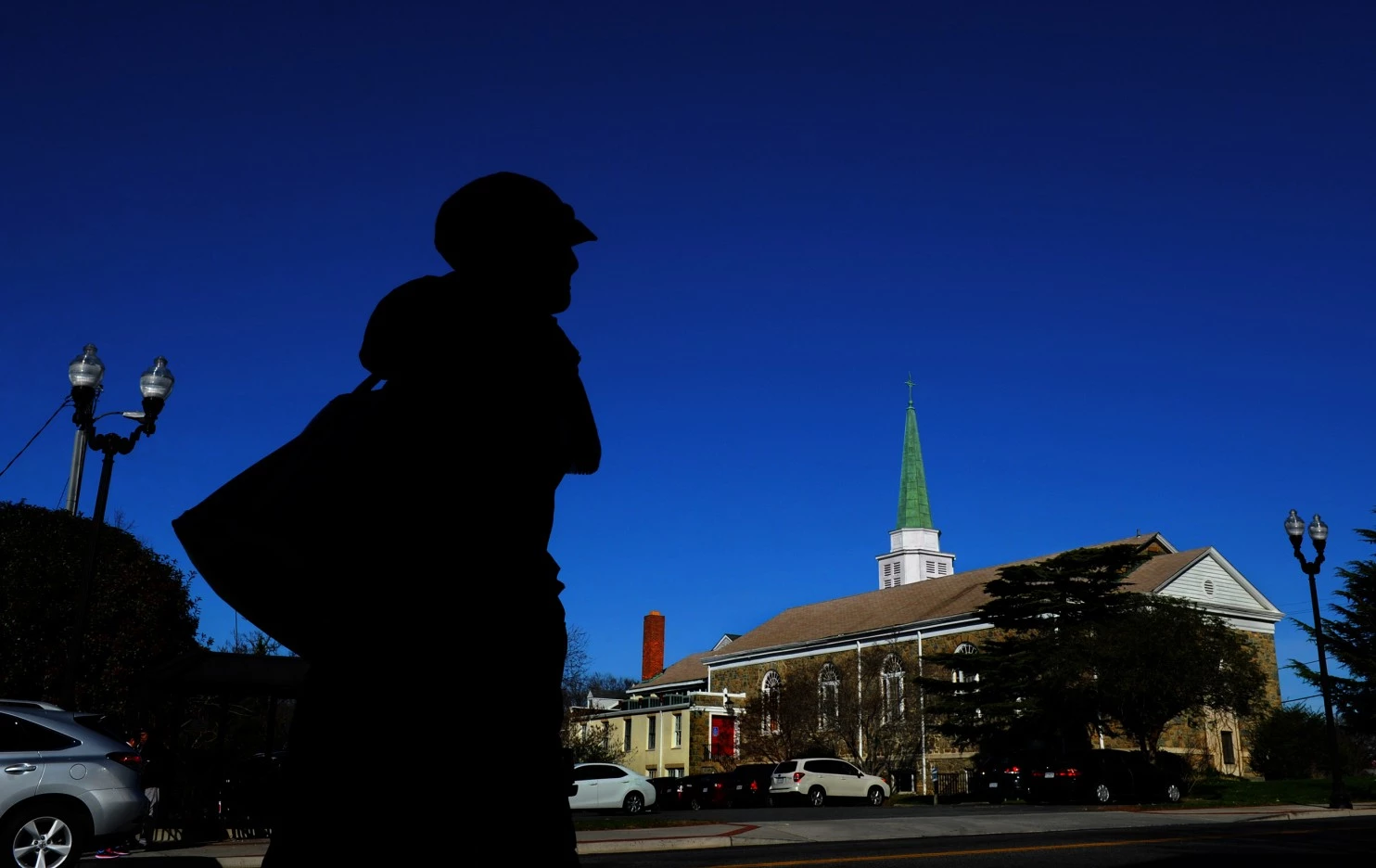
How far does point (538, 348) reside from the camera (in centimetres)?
212

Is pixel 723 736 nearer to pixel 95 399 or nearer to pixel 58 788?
pixel 95 399

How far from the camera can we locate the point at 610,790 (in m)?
32.1

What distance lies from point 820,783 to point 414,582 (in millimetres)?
35862

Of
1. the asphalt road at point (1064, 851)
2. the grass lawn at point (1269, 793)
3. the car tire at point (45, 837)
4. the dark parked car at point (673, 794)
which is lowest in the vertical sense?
the dark parked car at point (673, 794)

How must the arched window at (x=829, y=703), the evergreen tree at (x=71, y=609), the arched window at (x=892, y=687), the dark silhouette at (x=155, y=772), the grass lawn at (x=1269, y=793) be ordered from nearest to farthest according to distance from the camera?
the dark silhouette at (x=155, y=772), the evergreen tree at (x=71, y=609), the grass lawn at (x=1269, y=793), the arched window at (x=892, y=687), the arched window at (x=829, y=703)

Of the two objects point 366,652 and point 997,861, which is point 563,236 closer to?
point 366,652

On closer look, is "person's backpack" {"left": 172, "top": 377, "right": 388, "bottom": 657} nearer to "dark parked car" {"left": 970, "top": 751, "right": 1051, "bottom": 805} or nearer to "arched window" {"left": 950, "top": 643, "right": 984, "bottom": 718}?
"dark parked car" {"left": 970, "top": 751, "right": 1051, "bottom": 805}

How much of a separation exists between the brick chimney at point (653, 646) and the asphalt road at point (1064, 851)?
62049mm

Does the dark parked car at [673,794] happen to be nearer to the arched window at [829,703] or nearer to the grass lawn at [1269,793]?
the arched window at [829,703]

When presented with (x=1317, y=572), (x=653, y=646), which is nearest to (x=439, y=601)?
(x=1317, y=572)

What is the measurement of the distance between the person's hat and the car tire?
1025 centimetres

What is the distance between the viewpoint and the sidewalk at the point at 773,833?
12977 mm

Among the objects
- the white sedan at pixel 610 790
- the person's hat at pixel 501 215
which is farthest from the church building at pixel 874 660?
the person's hat at pixel 501 215

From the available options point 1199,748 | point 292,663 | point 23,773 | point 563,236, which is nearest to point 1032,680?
point 1199,748
